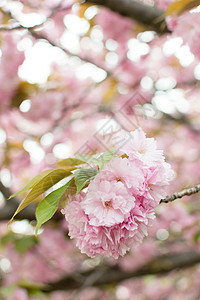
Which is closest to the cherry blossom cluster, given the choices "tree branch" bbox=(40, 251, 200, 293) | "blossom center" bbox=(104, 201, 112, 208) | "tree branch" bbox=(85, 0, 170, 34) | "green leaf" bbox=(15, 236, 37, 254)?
"blossom center" bbox=(104, 201, 112, 208)

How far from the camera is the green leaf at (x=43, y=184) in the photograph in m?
0.86

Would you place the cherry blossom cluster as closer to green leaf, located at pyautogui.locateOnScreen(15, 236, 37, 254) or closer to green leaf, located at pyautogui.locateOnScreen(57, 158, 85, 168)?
green leaf, located at pyautogui.locateOnScreen(57, 158, 85, 168)

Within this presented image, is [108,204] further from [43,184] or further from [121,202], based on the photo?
[43,184]

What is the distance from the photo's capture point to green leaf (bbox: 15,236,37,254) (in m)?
2.65

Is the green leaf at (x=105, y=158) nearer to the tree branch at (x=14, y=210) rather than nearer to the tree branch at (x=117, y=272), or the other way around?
the tree branch at (x=14, y=210)

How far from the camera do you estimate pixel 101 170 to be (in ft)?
2.77

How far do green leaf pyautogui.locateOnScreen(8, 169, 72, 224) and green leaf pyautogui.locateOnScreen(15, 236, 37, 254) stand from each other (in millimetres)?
1904

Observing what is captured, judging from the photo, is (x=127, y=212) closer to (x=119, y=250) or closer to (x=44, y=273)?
(x=119, y=250)

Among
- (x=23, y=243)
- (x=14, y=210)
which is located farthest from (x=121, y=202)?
(x=23, y=243)

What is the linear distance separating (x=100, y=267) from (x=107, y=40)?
1967 millimetres

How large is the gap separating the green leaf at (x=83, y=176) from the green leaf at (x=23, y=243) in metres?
1.95

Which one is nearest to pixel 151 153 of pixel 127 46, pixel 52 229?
pixel 52 229

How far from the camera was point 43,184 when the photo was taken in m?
0.87

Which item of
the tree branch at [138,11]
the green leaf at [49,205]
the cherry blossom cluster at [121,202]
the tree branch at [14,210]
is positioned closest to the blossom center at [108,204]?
the cherry blossom cluster at [121,202]
